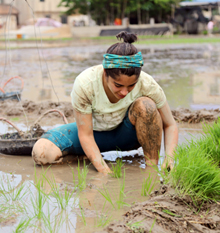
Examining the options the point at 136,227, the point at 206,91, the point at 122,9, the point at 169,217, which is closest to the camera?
the point at 136,227

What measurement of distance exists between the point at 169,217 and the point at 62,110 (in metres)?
3.22

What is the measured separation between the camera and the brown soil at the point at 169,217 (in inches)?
73.1

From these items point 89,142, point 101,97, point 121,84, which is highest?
point 121,84

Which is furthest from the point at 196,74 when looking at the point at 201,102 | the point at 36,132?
the point at 36,132

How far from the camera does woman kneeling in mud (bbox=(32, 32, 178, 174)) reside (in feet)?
8.41

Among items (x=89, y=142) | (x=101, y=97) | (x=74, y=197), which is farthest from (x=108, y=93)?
(x=74, y=197)

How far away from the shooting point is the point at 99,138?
10.2 feet

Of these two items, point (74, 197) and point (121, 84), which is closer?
point (74, 197)

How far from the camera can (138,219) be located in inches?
75.4

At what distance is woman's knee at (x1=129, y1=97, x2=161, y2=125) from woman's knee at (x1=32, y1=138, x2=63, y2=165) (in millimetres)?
757

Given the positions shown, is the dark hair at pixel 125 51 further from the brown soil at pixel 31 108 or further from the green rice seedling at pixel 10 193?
the brown soil at pixel 31 108

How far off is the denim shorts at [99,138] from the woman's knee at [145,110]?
18 centimetres

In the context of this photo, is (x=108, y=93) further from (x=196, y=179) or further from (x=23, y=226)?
(x=23, y=226)

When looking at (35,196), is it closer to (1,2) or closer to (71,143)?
(71,143)
